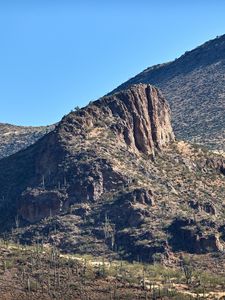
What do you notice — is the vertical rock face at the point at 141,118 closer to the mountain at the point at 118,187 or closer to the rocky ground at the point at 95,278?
the mountain at the point at 118,187

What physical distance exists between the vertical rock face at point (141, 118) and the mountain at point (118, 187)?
0.19 meters

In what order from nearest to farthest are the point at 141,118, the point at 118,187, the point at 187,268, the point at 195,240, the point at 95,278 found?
the point at 95,278
the point at 187,268
the point at 195,240
the point at 118,187
the point at 141,118

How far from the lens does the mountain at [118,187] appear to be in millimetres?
143375

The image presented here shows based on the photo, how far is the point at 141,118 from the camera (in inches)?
6737

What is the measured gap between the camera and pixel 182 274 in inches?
5167

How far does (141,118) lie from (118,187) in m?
20.1

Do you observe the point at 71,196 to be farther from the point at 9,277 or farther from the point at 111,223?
the point at 9,277

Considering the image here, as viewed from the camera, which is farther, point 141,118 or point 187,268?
point 141,118

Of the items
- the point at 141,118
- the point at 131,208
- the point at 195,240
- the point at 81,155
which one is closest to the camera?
the point at 195,240

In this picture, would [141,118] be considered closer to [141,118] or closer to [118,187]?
[141,118]

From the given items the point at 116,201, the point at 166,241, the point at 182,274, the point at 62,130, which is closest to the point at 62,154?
the point at 62,130

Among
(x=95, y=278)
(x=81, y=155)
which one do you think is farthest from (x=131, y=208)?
(x=95, y=278)

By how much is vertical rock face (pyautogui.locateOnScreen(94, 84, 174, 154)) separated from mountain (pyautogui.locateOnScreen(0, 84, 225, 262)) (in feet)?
0.63

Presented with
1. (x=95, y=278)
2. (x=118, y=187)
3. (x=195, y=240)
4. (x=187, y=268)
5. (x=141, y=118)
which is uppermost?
(x=141, y=118)
